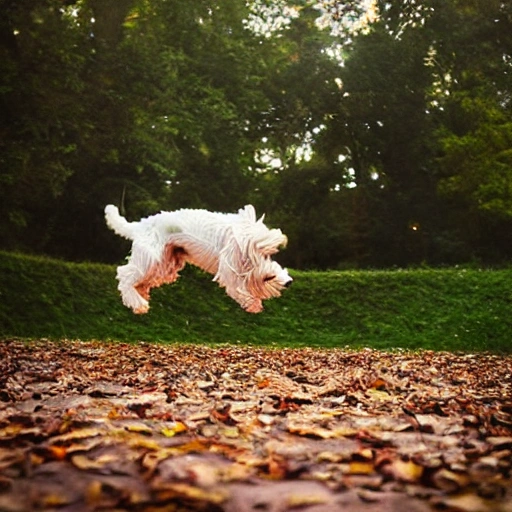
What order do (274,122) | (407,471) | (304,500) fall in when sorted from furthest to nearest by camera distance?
(274,122) < (407,471) < (304,500)

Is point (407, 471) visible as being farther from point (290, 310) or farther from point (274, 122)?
point (274, 122)

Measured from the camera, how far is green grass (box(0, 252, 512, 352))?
10180 millimetres

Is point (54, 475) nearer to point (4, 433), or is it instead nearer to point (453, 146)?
point (4, 433)

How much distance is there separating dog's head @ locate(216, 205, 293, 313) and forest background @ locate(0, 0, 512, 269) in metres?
6.31

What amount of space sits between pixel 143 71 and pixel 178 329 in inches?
233

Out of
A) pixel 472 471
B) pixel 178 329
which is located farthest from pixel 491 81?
pixel 472 471

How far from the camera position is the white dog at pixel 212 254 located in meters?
5.20

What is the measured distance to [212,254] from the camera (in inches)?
214

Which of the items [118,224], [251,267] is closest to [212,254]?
Answer: [251,267]

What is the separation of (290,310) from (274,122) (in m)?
10.6

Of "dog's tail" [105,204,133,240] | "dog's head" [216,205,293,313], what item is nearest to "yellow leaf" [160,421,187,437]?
"dog's head" [216,205,293,313]

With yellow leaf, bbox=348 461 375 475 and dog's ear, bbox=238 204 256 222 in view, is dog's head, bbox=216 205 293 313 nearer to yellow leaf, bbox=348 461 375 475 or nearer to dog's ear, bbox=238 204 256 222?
dog's ear, bbox=238 204 256 222

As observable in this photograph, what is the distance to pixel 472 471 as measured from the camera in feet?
5.98

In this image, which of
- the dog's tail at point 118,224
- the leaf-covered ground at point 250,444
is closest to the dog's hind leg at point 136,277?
the dog's tail at point 118,224
